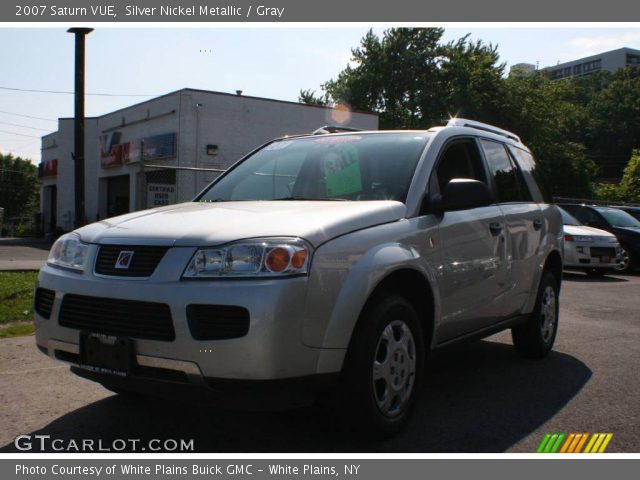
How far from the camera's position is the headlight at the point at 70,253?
341 cm

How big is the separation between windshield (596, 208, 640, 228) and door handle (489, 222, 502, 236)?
12498mm

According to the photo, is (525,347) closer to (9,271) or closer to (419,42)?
(9,271)

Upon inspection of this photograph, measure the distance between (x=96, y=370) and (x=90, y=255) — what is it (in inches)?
23.2

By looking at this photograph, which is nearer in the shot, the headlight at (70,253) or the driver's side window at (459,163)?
the headlight at (70,253)

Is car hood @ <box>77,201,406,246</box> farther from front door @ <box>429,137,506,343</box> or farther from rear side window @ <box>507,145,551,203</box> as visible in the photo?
rear side window @ <box>507,145,551,203</box>

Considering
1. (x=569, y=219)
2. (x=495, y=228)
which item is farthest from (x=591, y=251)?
(x=495, y=228)

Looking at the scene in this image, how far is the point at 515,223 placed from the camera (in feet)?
16.5

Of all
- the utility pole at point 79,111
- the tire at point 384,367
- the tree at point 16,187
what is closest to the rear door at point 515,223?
the tire at point 384,367

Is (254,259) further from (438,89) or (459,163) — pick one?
(438,89)

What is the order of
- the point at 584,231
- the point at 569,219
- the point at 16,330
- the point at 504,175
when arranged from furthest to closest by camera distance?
the point at 569,219, the point at 584,231, the point at 16,330, the point at 504,175

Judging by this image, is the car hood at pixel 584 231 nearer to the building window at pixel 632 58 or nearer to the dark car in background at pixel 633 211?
the dark car in background at pixel 633 211

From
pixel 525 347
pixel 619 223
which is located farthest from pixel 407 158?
pixel 619 223

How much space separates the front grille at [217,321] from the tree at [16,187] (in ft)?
258

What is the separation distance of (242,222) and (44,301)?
119 centimetres
